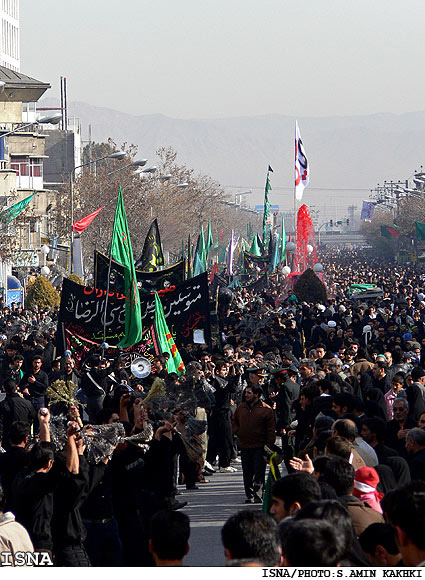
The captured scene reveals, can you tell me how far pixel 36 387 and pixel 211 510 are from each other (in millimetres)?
4476

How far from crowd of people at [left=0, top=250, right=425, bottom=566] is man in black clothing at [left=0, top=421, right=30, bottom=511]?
0.04 feet

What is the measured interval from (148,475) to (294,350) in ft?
49.1

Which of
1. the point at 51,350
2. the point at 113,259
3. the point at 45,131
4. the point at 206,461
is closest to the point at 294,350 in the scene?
the point at 113,259

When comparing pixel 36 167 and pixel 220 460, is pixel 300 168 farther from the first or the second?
pixel 220 460

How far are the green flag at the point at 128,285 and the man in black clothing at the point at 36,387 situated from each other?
2601mm

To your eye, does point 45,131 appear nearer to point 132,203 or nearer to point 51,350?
point 132,203

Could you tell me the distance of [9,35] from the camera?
89875 mm

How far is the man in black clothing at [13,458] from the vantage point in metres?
8.83

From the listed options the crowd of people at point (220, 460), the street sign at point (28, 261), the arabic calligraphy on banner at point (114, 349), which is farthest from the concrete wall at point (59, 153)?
the crowd of people at point (220, 460)

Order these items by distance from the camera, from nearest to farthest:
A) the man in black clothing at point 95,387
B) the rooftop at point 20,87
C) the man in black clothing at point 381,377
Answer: the man in black clothing at point 381,377, the man in black clothing at point 95,387, the rooftop at point 20,87

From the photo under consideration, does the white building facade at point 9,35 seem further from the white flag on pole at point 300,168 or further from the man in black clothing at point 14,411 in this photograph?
the man in black clothing at point 14,411

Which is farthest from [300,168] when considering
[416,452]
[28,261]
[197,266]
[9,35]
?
[416,452]

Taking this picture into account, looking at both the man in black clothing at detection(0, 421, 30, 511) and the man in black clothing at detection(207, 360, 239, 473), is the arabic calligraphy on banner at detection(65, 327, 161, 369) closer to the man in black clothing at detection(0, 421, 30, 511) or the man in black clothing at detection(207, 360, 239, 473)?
the man in black clothing at detection(207, 360, 239, 473)

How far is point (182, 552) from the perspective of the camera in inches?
214
